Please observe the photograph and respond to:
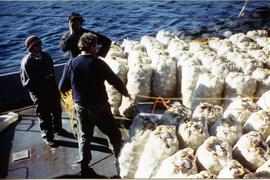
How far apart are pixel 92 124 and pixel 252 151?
166 centimetres

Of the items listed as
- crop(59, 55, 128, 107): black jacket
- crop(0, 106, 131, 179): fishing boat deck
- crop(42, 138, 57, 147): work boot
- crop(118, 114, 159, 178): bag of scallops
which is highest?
crop(59, 55, 128, 107): black jacket

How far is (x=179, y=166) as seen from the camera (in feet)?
9.95

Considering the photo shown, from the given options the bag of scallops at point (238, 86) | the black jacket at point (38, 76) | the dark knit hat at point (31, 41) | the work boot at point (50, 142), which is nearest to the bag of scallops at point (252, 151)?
the bag of scallops at point (238, 86)

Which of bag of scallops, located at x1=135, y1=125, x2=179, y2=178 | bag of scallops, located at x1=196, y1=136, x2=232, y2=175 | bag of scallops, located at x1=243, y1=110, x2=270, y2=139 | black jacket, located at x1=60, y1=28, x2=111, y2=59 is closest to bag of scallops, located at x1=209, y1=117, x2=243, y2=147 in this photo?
bag of scallops, located at x1=243, y1=110, x2=270, y2=139

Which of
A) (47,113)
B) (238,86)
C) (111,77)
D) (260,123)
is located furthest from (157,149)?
(47,113)

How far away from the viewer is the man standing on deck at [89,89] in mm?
3503

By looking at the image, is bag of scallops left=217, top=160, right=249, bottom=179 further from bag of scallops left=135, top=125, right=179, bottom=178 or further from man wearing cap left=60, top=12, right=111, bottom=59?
man wearing cap left=60, top=12, right=111, bottom=59

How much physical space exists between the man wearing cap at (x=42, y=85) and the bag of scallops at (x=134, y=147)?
122cm

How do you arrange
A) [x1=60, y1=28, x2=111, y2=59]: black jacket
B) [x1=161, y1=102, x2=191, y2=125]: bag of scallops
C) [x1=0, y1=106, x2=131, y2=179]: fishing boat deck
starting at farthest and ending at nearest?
[x1=60, y1=28, x2=111, y2=59]: black jacket, [x1=0, y1=106, x2=131, y2=179]: fishing boat deck, [x1=161, y1=102, x2=191, y2=125]: bag of scallops

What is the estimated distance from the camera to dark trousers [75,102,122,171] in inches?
145

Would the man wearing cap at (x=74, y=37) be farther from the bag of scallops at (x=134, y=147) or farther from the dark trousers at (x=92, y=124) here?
the bag of scallops at (x=134, y=147)

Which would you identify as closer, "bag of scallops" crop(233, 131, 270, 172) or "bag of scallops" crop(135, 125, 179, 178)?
"bag of scallops" crop(233, 131, 270, 172)

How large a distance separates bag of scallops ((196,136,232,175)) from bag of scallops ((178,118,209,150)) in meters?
0.16

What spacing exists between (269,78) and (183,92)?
1133mm
